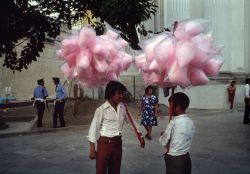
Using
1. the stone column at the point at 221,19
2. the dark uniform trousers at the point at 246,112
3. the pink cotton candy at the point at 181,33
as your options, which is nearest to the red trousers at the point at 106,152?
the pink cotton candy at the point at 181,33

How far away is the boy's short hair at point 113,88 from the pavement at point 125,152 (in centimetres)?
267

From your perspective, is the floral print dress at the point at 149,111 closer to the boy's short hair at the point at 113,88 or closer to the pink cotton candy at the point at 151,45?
the boy's short hair at the point at 113,88

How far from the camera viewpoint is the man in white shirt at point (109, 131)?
5105 mm

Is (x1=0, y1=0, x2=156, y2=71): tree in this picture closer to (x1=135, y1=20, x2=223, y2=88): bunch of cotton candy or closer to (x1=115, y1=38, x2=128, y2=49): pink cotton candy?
(x1=115, y1=38, x2=128, y2=49): pink cotton candy

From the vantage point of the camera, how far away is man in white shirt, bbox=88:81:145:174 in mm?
5105

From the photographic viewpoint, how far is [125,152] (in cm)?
931

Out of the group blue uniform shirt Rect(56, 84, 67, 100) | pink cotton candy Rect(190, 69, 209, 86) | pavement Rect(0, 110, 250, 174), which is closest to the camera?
pink cotton candy Rect(190, 69, 209, 86)

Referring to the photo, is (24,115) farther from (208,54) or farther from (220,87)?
(208,54)

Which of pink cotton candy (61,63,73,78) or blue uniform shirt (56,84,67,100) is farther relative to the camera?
blue uniform shirt (56,84,67,100)

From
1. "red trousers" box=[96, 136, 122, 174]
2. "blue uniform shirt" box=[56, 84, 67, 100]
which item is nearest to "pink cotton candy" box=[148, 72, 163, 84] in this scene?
"red trousers" box=[96, 136, 122, 174]

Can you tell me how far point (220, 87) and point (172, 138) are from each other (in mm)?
15043

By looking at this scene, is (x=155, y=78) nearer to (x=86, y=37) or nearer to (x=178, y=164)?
(x=86, y=37)

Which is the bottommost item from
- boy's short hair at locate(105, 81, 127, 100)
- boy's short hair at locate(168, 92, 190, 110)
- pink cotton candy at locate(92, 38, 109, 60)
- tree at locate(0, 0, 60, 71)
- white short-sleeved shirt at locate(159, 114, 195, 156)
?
white short-sleeved shirt at locate(159, 114, 195, 156)

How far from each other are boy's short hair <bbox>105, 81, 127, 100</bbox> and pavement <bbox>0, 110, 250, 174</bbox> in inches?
105
